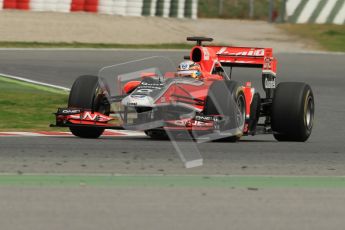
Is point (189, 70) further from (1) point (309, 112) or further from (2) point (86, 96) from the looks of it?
(1) point (309, 112)

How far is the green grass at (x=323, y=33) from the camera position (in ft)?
103

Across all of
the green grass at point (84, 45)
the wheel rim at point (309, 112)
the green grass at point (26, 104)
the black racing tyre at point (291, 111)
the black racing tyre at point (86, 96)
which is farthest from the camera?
the green grass at point (84, 45)

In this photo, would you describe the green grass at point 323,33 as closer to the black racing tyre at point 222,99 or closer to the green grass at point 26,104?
the green grass at point 26,104

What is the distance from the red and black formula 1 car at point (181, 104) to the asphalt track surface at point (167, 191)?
0.22 meters

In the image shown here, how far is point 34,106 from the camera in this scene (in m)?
16.3

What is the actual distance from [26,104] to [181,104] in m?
5.37

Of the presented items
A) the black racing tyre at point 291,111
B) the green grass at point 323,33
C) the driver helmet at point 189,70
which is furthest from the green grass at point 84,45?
the black racing tyre at point 291,111

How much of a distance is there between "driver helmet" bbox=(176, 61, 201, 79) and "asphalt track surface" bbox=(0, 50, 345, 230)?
91 centimetres

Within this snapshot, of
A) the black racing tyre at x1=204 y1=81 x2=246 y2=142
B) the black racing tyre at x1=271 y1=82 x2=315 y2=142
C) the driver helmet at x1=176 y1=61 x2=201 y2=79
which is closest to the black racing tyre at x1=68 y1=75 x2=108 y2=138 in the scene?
the driver helmet at x1=176 y1=61 x2=201 y2=79

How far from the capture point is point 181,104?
1172cm

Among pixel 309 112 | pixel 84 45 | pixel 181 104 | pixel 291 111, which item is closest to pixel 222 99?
pixel 181 104

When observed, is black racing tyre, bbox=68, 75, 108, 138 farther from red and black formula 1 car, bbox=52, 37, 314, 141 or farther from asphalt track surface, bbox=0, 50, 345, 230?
asphalt track surface, bbox=0, 50, 345, 230

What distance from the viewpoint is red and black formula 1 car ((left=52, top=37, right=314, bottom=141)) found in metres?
11.6

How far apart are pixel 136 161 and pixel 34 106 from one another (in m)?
6.95
